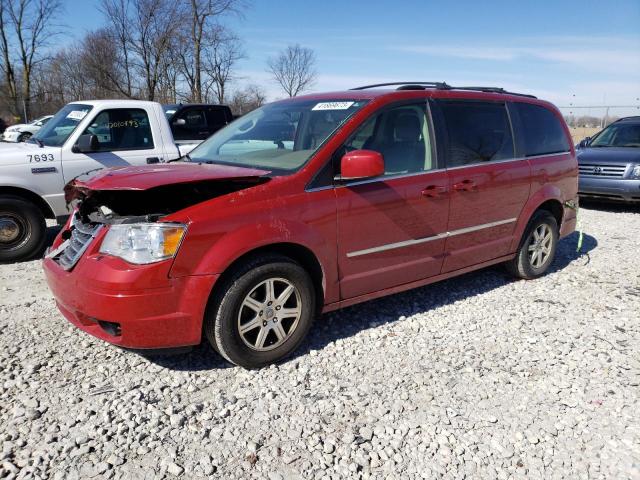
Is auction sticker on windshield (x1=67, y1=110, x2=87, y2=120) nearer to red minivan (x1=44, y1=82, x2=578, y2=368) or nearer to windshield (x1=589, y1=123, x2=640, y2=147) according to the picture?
red minivan (x1=44, y1=82, x2=578, y2=368)

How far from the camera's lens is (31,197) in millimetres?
5777

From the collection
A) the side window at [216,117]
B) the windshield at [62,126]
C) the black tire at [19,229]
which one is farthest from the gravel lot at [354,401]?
the side window at [216,117]

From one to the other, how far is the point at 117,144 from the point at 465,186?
427 cm

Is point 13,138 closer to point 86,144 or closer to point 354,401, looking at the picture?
point 86,144

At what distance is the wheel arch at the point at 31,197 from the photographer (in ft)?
18.5

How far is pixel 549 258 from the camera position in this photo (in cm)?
541

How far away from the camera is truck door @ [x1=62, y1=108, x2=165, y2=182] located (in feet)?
19.3

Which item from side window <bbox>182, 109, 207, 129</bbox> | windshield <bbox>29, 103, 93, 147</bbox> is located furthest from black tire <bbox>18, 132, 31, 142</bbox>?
side window <bbox>182, 109, 207, 129</bbox>

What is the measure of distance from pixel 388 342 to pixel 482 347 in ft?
2.26

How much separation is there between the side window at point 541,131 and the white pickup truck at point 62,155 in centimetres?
418

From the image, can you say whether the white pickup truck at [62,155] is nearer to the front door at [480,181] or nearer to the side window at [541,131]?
the front door at [480,181]

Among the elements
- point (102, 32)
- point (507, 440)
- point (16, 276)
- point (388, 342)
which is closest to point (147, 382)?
point (388, 342)

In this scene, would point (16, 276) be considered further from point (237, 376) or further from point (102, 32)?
point (102, 32)

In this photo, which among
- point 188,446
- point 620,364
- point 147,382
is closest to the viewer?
point 188,446
